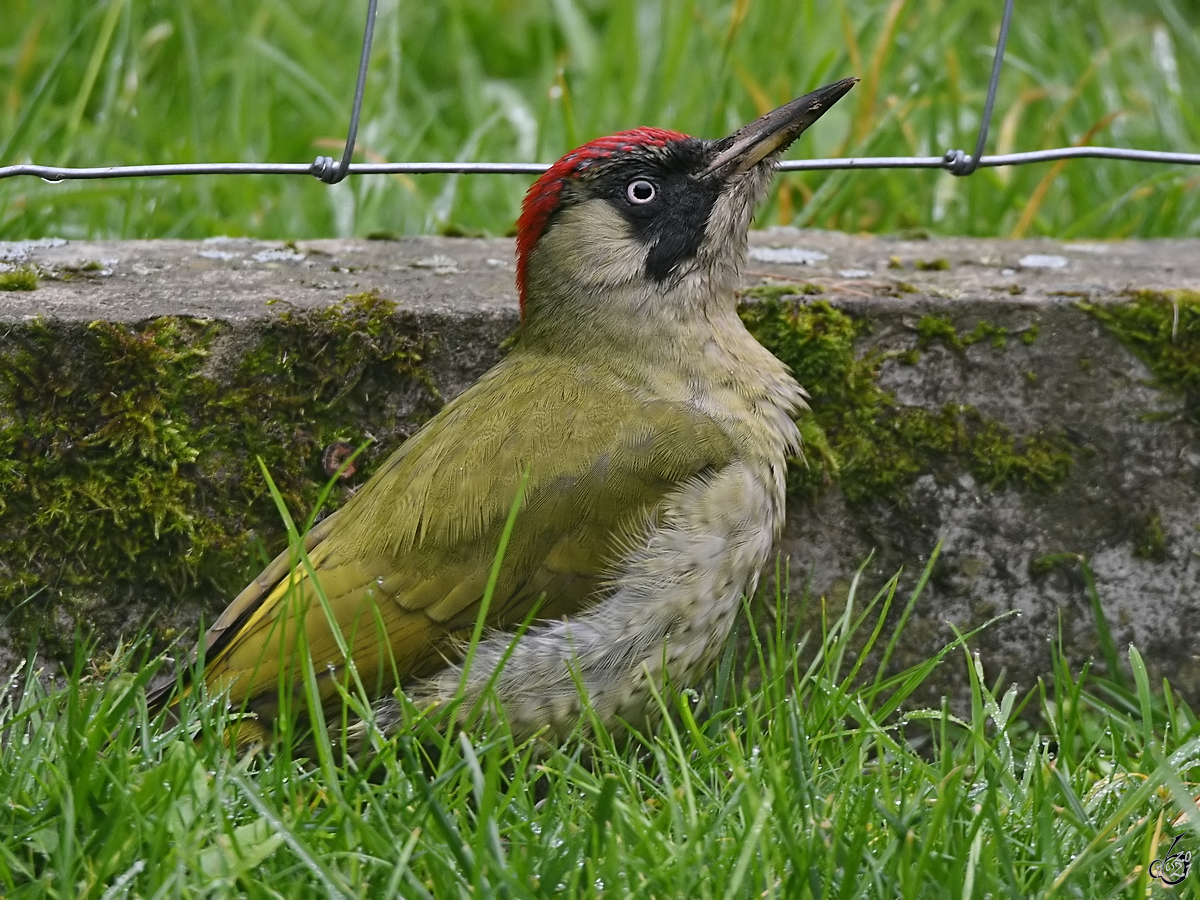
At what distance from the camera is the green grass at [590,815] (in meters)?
2.33

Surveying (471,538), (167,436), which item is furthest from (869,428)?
(167,436)

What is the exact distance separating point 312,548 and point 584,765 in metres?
0.74

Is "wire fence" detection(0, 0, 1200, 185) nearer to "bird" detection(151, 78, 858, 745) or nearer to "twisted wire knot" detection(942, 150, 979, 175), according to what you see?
"twisted wire knot" detection(942, 150, 979, 175)

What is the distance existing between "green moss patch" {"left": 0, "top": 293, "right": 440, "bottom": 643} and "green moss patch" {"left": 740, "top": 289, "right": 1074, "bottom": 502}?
892mm

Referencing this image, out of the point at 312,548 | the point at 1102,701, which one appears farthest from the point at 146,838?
the point at 1102,701

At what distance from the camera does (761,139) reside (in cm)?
336

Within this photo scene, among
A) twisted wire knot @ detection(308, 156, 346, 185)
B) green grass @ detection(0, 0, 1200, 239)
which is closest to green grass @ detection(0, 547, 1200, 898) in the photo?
twisted wire knot @ detection(308, 156, 346, 185)

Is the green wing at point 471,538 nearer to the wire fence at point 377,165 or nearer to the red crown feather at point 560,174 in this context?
the red crown feather at point 560,174

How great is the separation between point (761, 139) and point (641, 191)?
284mm

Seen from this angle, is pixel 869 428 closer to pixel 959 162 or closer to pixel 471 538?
pixel 959 162

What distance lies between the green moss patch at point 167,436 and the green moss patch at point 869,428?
2.93ft

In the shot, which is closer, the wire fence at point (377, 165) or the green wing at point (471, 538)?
the green wing at point (471, 538)

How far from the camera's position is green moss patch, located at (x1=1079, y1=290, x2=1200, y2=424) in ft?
11.7

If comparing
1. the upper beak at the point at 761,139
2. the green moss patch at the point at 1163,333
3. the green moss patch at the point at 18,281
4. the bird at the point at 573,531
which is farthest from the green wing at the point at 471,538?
the green moss patch at the point at 1163,333
